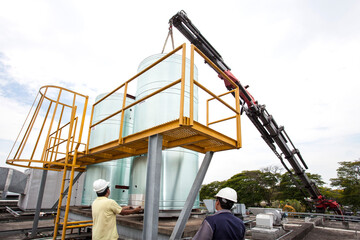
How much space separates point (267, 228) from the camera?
8.41 meters

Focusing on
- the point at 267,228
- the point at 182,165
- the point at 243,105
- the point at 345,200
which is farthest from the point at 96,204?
the point at 345,200

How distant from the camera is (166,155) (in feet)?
20.7

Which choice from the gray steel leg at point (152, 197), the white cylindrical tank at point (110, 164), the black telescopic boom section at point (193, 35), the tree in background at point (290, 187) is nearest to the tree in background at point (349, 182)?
the tree in background at point (290, 187)

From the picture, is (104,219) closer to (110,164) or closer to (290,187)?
(110,164)

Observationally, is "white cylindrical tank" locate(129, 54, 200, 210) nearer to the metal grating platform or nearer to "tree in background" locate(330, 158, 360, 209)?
the metal grating platform

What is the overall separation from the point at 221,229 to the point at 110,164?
8013 mm

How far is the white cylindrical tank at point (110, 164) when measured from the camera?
897 cm

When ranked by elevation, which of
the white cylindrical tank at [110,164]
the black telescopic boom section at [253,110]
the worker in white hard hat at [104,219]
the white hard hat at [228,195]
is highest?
the black telescopic boom section at [253,110]

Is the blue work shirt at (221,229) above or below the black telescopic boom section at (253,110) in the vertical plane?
below

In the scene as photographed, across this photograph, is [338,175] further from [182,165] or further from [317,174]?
[182,165]

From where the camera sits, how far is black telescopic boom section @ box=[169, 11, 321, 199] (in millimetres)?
10758

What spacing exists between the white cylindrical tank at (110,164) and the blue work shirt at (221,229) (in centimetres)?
719

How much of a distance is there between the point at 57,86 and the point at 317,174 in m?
45.4

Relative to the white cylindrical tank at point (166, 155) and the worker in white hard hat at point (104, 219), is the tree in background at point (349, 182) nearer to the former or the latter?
the white cylindrical tank at point (166, 155)
